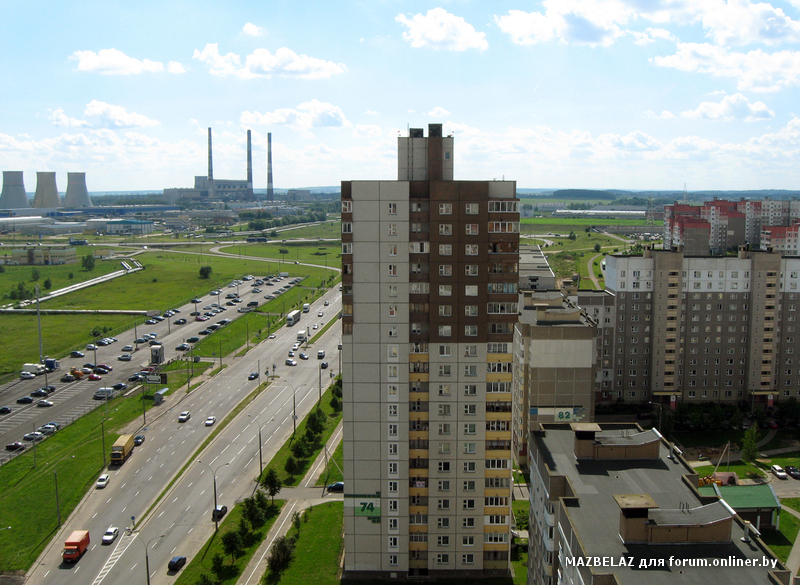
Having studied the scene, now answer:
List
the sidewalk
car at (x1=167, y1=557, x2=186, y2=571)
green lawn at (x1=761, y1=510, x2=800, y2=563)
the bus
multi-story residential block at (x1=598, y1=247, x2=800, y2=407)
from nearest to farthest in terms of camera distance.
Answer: car at (x1=167, y1=557, x2=186, y2=571) < the sidewalk < green lawn at (x1=761, y1=510, x2=800, y2=563) < multi-story residential block at (x1=598, y1=247, x2=800, y2=407) < the bus

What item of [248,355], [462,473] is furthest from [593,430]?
[248,355]

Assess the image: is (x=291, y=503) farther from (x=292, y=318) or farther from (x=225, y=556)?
(x=292, y=318)

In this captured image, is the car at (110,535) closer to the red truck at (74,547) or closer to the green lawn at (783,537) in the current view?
the red truck at (74,547)

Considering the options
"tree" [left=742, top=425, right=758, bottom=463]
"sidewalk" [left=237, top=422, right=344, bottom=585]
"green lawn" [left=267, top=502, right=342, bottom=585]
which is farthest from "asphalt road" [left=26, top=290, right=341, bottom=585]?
"tree" [left=742, top=425, right=758, bottom=463]

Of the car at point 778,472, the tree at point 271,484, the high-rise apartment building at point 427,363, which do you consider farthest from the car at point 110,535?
the car at point 778,472

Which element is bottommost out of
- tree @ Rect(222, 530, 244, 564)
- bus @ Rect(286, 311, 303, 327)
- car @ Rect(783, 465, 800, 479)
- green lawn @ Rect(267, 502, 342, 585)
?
car @ Rect(783, 465, 800, 479)

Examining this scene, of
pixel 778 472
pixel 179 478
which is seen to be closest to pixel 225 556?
pixel 179 478

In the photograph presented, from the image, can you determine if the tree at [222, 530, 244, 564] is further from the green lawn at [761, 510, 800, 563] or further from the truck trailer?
the green lawn at [761, 510, 800, 563]
